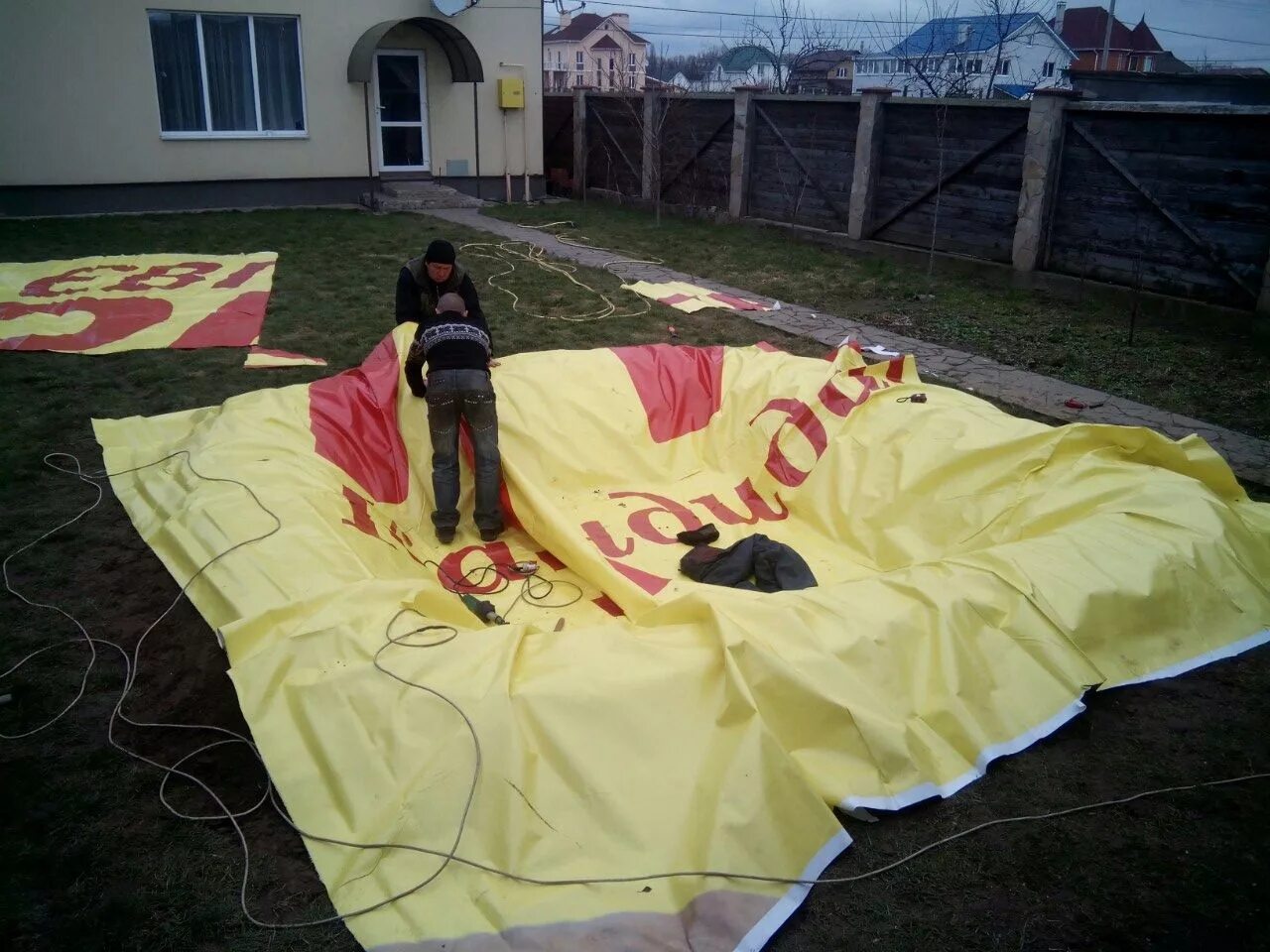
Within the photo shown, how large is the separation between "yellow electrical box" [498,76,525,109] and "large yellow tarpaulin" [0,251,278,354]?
6370 mm

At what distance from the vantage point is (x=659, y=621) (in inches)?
125

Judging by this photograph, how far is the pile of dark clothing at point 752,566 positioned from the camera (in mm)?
4172

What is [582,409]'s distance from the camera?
5227 millimetres

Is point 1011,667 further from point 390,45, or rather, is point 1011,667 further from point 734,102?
point 390,45

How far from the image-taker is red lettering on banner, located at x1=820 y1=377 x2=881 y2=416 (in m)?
5.09

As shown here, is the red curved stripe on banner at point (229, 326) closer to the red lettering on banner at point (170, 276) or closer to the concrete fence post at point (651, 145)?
the red lettering on banner at point (170, 276)

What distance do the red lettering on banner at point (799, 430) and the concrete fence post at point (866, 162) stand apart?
7206mm

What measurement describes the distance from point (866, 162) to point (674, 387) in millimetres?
7132

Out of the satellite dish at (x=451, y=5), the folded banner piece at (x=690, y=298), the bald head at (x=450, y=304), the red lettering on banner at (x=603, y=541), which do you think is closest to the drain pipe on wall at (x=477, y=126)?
the satellite dish at (x=451, y=5)

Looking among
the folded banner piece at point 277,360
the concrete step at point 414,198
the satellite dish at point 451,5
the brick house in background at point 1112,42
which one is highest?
the brick house in background at point 1112,42

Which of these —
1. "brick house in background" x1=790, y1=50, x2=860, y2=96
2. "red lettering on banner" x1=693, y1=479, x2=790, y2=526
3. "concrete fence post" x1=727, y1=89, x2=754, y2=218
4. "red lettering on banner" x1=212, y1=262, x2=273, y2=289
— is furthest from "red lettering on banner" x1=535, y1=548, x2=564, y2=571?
"brick house in background" x1=790, y1=50, x2=860, y2=96

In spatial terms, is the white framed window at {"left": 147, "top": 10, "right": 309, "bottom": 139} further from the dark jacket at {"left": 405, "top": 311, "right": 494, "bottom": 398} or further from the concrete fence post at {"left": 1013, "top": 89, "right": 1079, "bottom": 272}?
the dark jacket at {"left": 405, "top": 311, "right": 494, "bottom": 398}

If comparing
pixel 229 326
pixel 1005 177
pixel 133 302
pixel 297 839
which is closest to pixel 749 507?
pixel 297 839

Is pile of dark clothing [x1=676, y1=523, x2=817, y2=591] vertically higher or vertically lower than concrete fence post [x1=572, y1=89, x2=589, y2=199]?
lower
